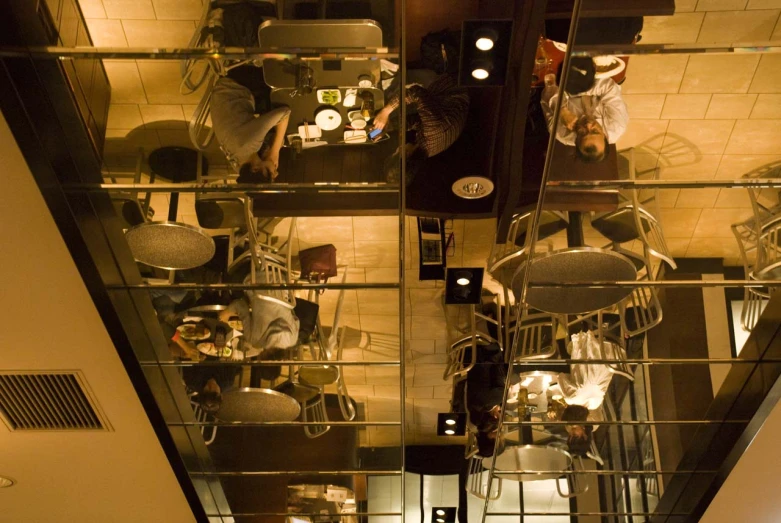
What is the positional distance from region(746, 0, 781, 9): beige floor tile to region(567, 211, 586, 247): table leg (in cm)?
84

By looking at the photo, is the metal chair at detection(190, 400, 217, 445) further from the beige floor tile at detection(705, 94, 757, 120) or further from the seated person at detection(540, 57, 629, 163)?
the beige floor tile at detection(705, 94, 757, 120)

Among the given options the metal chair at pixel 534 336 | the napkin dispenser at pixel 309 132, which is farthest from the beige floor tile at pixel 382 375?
the napkin dispenser at pixel 309 132

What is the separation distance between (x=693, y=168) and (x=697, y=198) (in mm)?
176

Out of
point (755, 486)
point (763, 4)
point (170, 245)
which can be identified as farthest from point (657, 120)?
point (755, 486)

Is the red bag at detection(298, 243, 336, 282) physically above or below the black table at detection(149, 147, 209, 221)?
below

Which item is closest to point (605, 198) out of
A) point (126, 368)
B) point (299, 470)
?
point (126, 368)

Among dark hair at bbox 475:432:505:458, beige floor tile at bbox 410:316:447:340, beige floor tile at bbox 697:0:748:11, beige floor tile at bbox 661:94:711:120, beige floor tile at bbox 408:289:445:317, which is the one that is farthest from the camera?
dark hair at bbox 475:432:505:458

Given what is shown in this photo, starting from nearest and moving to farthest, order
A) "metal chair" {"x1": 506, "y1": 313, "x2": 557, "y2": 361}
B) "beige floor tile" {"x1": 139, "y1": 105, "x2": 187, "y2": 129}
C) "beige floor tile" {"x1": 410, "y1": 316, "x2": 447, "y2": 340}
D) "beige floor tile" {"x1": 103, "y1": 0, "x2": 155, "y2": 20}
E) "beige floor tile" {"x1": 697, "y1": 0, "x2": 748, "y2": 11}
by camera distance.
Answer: "beige floor tile" {"x1": 697, "y1": 0, "x2": 748, "y2": 11}
"beige floor tile" {"x1": 103, "y1": 0, "x2": 155, "y2": 20}
"beige floor tile" {"x1": 139, "y1": 105, "x2": 187, "y2": 129}
"metal chair" {"x1": 506, "y1": 313, "x2": 557, "y2": 361}
"beige floor tile" {"x1": 410, "y1": 316, "x2": 447, "y2": 340}

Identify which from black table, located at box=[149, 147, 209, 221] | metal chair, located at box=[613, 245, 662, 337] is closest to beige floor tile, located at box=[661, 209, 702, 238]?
metal chair, located at box=[613, 245, 662, 337]

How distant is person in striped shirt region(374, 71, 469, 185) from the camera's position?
259cm

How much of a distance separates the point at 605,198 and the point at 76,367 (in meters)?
2.11

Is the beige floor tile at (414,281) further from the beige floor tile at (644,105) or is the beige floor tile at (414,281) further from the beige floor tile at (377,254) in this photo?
the beige floor tile at (644,105)

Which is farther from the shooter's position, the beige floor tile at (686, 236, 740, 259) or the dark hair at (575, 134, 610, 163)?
the beige floor tile at (686, 236, 740, 259)

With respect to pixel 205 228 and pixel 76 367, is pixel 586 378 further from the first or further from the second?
pixel 76 367
